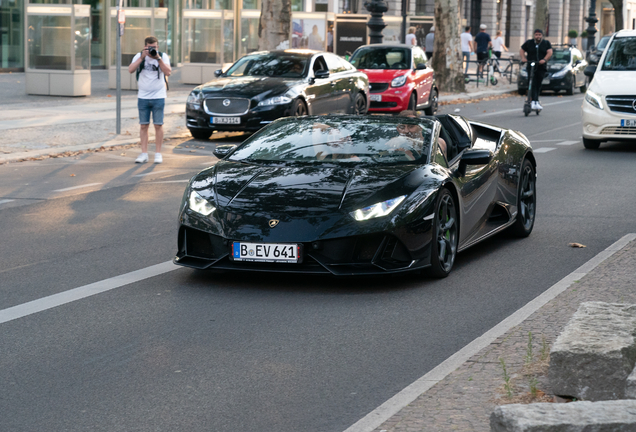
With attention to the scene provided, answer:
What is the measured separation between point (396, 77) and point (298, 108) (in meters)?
5.60

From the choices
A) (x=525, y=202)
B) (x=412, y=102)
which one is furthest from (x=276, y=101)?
(x=525, y=202)

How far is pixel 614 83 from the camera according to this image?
16875 mm

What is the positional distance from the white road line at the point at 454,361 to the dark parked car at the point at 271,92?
11121 mm

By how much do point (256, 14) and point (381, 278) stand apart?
25.5 metres

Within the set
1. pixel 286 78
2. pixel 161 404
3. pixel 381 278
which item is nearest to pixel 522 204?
pixel 381 278

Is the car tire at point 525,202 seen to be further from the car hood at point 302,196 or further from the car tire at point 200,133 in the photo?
the car tire at point 200,133

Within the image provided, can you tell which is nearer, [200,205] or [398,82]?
[200,205]

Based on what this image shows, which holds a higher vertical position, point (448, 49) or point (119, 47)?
point (448, 49)

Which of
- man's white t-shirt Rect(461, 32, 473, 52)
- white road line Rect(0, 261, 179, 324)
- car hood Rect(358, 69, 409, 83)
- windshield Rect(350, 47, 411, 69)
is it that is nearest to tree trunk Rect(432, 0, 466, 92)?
man's white t-shirt Rect(461, 32, 473, 52)

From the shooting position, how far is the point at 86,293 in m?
7.03

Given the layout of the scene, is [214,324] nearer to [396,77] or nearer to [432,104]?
[396,77]

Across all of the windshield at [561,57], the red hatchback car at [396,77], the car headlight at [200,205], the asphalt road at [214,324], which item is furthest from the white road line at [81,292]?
the windshield at [561,57]

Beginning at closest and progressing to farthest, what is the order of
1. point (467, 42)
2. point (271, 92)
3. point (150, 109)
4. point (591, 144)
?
point (150, 109)
point (591, 144)
point (271, 92)
point (467, 42)

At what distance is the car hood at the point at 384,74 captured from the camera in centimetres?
2370
